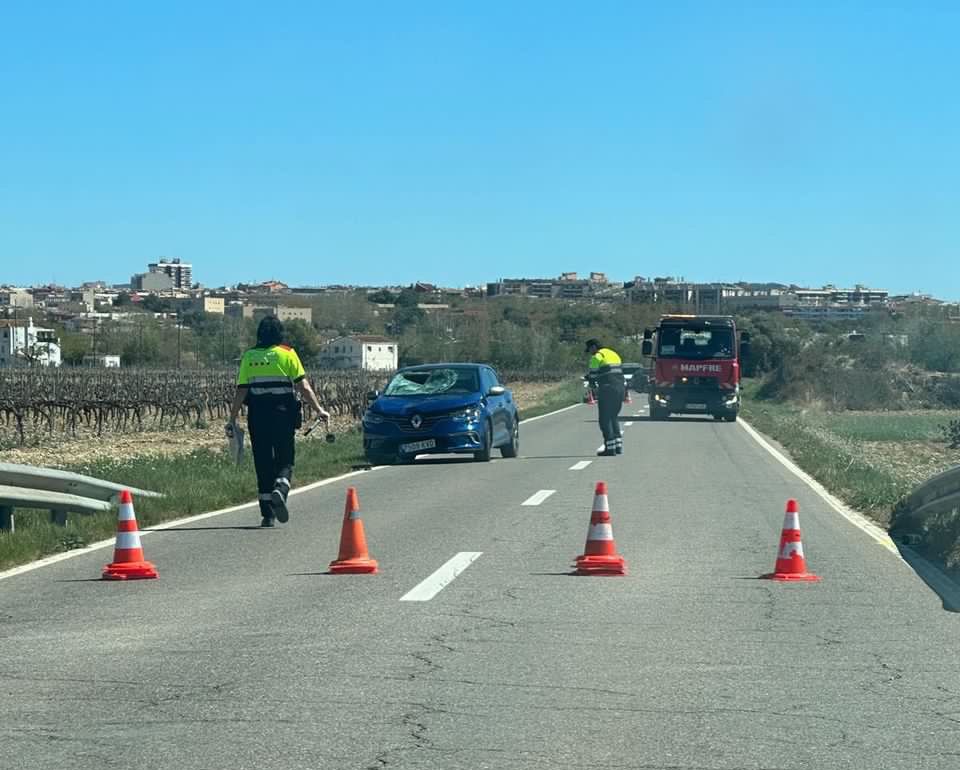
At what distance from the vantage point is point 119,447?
4331 centimetres

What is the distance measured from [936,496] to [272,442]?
601 centimetres

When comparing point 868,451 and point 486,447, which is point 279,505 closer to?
point 486,447

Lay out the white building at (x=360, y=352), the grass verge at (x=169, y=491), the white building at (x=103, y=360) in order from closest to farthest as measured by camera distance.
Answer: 1. the grass verge at (x=169, y=491)
2. the white building at (x=103, y=360)
3. the white building at (x=360, y=352)

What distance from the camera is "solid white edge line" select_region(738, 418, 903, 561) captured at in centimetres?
1407

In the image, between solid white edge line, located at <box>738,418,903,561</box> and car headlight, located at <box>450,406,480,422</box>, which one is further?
car headlight, located at <box>450,406,480,422</box>

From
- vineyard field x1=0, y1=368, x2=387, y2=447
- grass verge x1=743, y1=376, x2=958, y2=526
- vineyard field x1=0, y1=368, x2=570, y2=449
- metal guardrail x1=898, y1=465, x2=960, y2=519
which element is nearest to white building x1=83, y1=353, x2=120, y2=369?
vineyard field x1=0, y1=368, x2=570, y2=449

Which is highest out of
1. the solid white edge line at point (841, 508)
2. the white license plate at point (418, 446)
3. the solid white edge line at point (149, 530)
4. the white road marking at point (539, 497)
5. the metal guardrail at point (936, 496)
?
the metal guardrail at point (936, 496)

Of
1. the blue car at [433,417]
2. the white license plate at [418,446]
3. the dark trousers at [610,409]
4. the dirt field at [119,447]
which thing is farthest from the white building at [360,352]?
the white license plate at [418,446]

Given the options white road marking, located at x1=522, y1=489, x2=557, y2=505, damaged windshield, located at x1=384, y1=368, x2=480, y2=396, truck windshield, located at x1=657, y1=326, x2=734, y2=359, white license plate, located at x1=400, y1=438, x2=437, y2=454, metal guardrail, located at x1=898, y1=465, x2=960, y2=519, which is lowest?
white road marking, located at x1=522, y1=489, x2=557, y2=505

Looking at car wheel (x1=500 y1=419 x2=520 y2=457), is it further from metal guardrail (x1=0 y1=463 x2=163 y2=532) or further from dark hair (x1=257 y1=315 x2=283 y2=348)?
metal guardrail (x1=0 y1=463 x2=163 y2=532)

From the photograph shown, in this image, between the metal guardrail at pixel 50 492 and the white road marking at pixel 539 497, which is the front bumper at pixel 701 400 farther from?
the metal guardrail at pixel 50 492

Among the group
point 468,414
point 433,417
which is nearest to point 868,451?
point 468,414

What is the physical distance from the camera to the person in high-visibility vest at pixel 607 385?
26.2 meters

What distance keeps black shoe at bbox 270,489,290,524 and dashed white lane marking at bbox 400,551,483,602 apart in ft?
8.27
